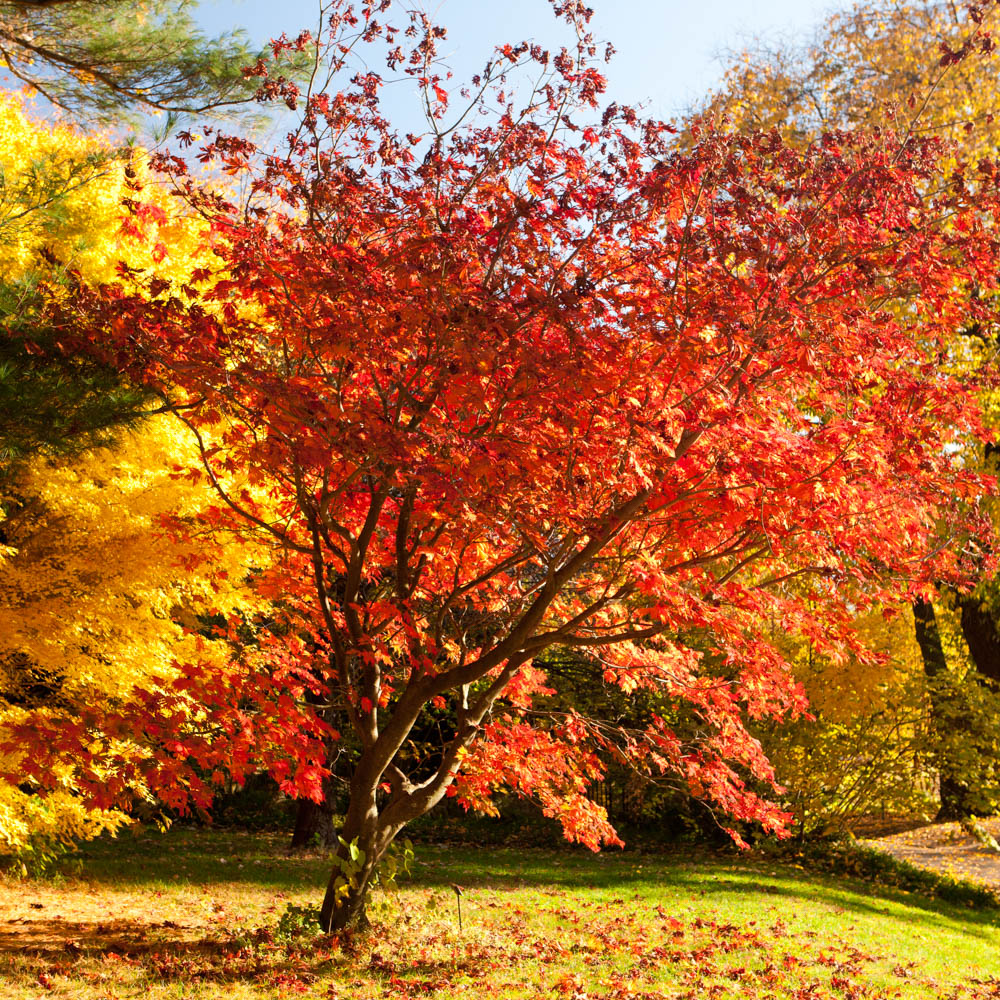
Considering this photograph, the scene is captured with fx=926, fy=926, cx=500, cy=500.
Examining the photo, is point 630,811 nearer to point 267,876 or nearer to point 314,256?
point 267,876

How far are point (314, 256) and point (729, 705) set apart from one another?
410 cm

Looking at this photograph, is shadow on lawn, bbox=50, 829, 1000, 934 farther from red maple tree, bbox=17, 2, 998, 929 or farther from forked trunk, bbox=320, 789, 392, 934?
red maple tree, bbox=17, 2, 998, 929

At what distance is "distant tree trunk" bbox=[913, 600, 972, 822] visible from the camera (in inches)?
447

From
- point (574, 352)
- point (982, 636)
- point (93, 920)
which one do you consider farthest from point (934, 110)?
point (93, 920)

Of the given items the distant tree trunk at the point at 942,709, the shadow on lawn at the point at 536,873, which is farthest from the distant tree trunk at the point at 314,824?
the distant tree trunk at the point at 942,709

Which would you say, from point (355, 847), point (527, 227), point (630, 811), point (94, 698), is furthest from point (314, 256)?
point (630, 811)

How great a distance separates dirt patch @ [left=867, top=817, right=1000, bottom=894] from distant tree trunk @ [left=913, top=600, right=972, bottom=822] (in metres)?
0.35

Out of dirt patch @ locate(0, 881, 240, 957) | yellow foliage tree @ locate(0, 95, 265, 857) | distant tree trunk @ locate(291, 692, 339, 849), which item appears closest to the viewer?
dirt patch @ locate(0, 881, 240, 957)

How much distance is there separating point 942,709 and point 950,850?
2377 mm

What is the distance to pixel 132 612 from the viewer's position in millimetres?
7289

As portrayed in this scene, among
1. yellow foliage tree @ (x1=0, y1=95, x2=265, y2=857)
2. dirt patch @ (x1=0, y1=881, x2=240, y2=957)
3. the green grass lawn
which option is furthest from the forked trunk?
yellow foliage tree @ (x1=0, y1=95, x2=265, y2=857)

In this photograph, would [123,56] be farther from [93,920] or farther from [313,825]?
[313,825]

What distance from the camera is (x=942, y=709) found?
36.7 ft

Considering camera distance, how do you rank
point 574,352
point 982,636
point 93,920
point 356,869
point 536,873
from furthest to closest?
point 982,636 < point 536,873 < point 93,920 < point 356,869 < point 574,352
